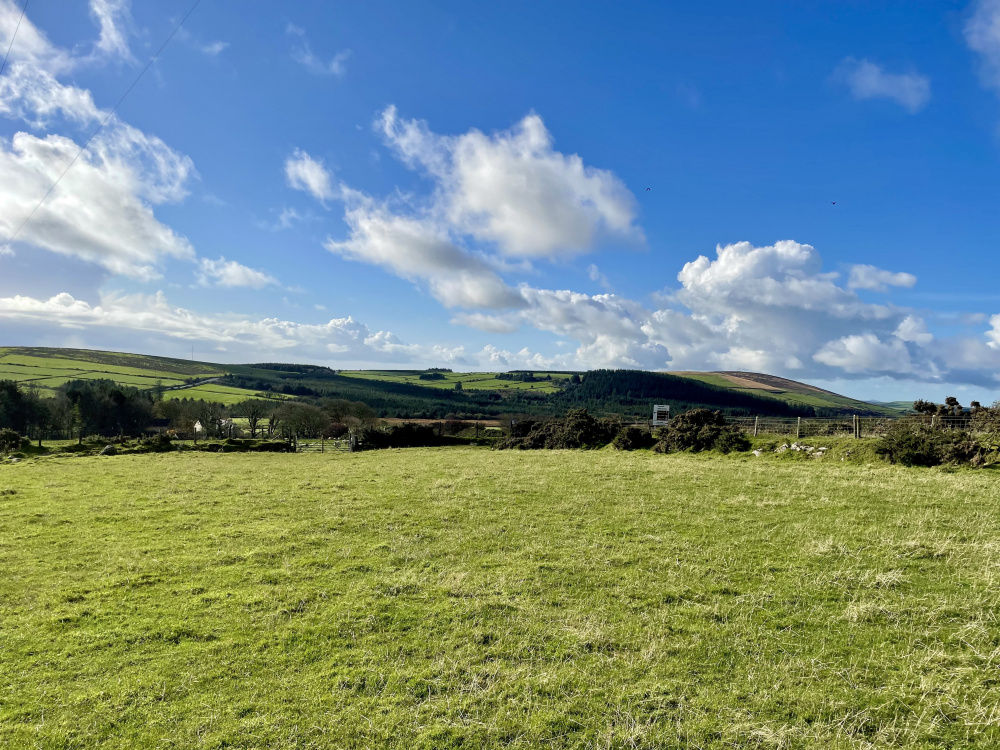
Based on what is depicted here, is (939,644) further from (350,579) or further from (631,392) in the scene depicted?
(631,392)

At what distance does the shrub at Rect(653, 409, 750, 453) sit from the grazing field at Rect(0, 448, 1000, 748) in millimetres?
18493

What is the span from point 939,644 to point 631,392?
172311 mm

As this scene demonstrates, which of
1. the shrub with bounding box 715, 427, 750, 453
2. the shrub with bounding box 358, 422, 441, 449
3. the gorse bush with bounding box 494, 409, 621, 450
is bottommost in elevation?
the shrub with bounding box 358, 422, 441, 449

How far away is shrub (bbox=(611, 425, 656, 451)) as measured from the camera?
4169cm

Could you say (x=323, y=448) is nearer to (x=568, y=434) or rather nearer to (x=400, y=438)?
(x=400, y=438)

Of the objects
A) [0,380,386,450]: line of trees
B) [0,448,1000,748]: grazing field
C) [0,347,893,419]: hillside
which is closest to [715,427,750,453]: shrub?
[0,448,1000,748]: grazing field

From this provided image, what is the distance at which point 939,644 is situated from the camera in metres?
7.06

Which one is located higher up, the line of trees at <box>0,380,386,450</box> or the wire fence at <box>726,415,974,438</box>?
the wire fence at <box>726,415,974,438</box>

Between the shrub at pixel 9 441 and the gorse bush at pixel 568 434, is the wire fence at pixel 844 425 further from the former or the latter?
the shrub at pixel 9 441

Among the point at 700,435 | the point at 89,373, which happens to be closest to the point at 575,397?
the point at 700,435

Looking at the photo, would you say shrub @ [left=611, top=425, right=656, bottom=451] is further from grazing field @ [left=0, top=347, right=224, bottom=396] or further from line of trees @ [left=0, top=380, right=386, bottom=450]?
grazing field @ [left=0, top=347, right=224, bottom=396]

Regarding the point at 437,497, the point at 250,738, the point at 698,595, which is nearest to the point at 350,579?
the point at 250,738

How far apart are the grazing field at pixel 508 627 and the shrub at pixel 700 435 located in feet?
60.7

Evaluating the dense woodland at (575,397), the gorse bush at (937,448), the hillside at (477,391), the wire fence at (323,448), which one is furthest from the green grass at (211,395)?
the gorse bush at (937,448)
